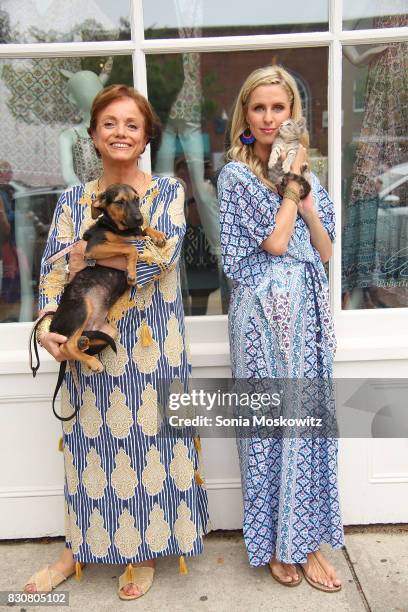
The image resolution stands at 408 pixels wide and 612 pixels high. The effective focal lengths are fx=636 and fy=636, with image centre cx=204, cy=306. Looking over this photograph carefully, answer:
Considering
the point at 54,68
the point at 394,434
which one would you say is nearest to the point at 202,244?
the point at 54,68

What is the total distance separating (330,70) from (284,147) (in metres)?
0.86

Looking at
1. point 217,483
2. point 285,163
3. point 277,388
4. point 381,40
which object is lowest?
point 217,483

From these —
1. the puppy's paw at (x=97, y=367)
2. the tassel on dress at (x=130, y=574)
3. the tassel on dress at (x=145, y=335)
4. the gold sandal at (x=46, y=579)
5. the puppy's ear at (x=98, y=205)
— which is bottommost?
the gold sandal at (x=46, y=579)

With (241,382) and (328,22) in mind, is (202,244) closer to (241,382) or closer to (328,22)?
(241,382)

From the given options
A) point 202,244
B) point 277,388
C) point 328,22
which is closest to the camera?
point 277,388

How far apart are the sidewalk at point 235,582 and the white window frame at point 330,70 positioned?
0.90 meters

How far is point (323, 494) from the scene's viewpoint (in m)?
2.70

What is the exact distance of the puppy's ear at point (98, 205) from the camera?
2.26 metres

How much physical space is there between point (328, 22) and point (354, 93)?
14.0 inches

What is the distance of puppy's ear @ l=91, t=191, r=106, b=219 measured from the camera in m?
2.26

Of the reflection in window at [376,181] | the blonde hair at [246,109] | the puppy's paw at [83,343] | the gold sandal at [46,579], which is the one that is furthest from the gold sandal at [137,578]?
the blonde hair at [246,109]

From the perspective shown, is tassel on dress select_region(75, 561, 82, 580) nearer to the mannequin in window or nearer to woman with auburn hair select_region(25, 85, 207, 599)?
woman with auburn hair select_region(25, 85, 207, 599)

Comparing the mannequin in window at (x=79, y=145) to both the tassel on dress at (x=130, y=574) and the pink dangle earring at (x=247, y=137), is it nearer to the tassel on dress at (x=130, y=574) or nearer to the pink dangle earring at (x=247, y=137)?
the pink dangle earring at (x=247, y=137)

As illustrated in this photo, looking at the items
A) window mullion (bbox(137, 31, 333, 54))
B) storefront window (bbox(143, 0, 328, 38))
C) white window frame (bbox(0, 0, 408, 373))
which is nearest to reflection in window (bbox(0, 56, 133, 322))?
white window frame (bbox(0, 0, 408, 373))
